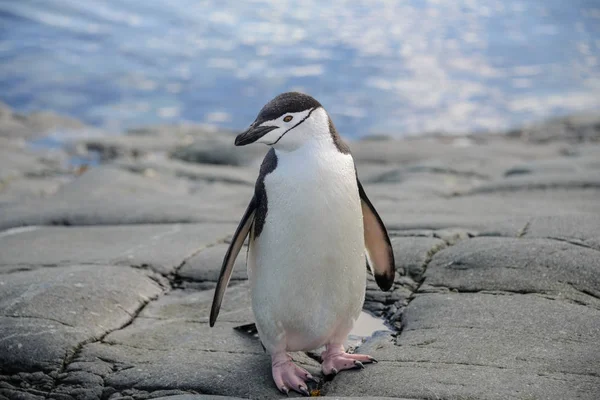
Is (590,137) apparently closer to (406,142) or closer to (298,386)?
(406,142)

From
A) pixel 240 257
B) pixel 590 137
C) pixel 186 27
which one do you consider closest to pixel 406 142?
pixel 590 137

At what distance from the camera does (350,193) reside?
2.90 metres

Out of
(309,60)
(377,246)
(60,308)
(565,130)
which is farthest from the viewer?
(309,60)

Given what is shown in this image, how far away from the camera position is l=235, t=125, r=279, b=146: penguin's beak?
275 cm

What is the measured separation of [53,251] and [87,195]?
5.14 feet

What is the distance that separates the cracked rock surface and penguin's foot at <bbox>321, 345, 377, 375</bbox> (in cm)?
5

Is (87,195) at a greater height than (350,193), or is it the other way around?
(350,193)

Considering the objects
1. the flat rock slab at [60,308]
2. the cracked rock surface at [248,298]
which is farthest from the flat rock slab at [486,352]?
the flat rock slab at [60,308]

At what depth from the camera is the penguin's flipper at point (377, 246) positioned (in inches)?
127

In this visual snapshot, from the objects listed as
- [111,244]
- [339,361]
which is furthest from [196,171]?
[339,361]

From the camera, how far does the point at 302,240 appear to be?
111 inches

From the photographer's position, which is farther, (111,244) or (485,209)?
(485,209)

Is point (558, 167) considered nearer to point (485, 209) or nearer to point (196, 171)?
point (485, 209)

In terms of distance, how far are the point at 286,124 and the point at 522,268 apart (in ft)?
4.91
